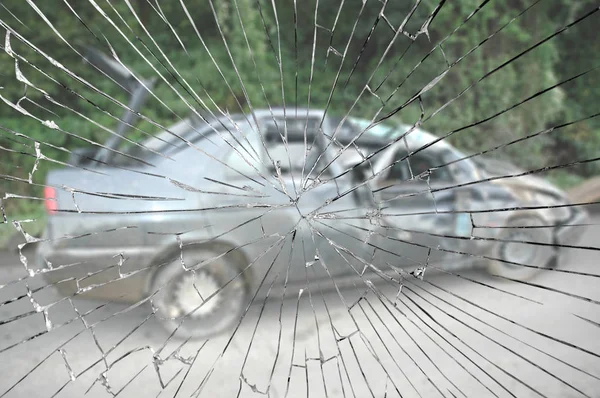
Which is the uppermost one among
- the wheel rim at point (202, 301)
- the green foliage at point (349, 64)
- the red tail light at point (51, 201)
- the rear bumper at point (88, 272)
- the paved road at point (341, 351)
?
the green foliage at point (349, 64)

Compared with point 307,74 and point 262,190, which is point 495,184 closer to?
point 262,190

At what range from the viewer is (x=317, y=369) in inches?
73.2

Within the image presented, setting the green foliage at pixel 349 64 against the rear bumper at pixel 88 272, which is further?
the green foliage at pixel 349 64

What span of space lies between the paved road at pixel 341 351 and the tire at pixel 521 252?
0.17 metres

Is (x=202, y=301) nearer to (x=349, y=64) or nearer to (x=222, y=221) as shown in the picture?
(x=222, y=221)

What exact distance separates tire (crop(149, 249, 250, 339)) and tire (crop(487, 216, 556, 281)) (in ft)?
4.41

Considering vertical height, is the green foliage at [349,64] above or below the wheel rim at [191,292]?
above

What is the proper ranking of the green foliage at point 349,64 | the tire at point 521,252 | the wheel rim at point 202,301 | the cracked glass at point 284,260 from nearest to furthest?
1. the cracked glass at point 284,260
2. the wheel rim at point 202,301
3. the tire at point 521,252
4. the green foliage at point 349,64

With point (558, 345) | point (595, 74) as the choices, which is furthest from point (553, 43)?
point (558, 345)

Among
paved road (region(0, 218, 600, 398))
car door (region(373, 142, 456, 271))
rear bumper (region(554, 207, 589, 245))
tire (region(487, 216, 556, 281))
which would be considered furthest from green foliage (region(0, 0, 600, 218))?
paved road (region(0, 218, 600, 398))

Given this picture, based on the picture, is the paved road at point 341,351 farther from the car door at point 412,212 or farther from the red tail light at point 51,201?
the red tail light at point 51,201

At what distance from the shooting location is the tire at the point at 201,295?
223 centimetres


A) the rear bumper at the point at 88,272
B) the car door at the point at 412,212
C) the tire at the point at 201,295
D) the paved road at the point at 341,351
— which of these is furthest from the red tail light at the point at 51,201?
the car door at the point at 412,212

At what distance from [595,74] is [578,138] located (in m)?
0.88
